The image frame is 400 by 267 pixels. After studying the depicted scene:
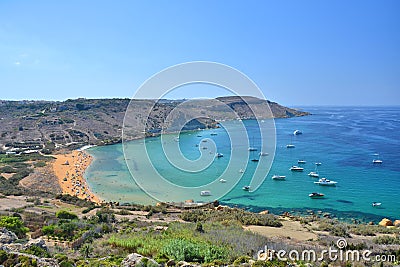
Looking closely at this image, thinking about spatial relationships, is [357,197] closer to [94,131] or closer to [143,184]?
[143,184]

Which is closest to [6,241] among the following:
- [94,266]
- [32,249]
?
[32,249]

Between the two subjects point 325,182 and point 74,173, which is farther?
point 74,173

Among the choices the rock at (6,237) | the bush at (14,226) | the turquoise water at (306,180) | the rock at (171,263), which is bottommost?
the turquoise water at (306,180)

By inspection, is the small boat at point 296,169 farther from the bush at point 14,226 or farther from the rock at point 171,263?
the rock at point 171,263

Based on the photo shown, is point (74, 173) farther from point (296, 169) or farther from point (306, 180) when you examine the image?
point (296, 169)

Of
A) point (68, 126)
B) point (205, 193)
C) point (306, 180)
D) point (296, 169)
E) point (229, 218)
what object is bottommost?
point (306, 180)

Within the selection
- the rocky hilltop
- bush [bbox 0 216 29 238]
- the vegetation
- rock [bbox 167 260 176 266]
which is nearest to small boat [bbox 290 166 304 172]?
the rocky hilltop

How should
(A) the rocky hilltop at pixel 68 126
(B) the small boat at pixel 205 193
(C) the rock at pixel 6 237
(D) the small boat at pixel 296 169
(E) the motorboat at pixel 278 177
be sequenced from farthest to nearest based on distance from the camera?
(A) the rocky hilltop at pixel 68 126, (D) the small boat at pixel 296 169, (E) the motorboat at pixel 278 177, (B) the small boat at pixel 205 193, (C) the rock at pixel 6 237

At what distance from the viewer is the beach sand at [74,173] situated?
27467 mm

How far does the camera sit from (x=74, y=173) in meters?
35.2

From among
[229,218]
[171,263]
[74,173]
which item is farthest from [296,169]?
[171,263]

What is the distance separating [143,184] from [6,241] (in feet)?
62.2

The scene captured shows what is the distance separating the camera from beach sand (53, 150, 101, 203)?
1081 inches

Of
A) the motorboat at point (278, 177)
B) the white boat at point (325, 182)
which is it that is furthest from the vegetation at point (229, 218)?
the motorboat at point (278, 177)
